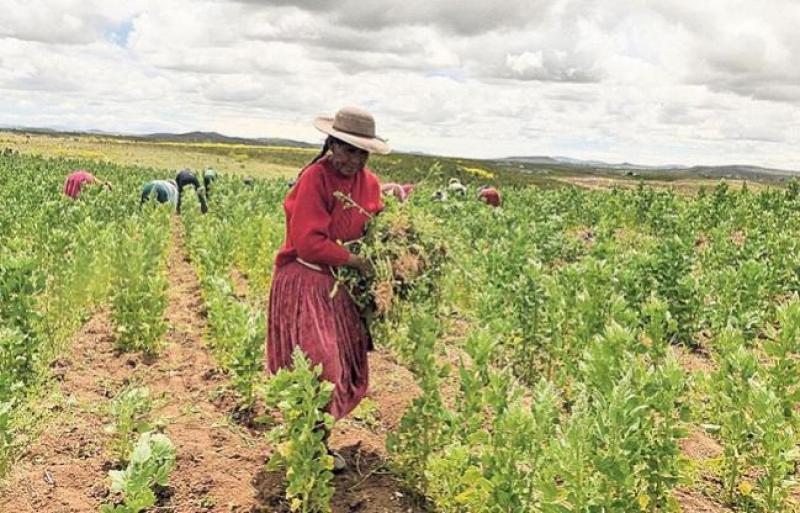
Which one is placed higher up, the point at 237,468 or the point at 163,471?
the point at 163,471

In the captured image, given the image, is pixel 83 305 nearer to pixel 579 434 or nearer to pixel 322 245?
pixel 322 245

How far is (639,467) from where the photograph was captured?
3.83 meters

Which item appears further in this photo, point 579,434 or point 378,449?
point 378,449

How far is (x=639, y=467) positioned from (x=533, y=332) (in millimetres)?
3019

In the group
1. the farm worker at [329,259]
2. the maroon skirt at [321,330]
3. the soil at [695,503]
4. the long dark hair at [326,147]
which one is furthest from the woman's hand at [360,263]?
the soil at [695,503]

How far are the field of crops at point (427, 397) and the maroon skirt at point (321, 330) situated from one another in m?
0.21

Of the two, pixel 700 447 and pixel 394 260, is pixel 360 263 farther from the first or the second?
pixel 700 447

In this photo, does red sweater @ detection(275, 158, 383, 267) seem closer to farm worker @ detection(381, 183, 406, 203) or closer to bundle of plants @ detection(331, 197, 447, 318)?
bundle of plants @ detection(331, 197, 447, 318)

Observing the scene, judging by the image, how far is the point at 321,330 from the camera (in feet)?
13.9

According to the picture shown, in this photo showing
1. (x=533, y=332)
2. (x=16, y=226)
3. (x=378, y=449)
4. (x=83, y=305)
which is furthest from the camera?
(x=16, y=226)

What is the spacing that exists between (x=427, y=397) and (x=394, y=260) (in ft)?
2.62

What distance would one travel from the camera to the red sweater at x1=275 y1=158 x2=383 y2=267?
411 cm

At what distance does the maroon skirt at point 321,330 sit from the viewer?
4.23 m

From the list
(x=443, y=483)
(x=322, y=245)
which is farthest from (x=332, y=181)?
(x=443, y=483)
